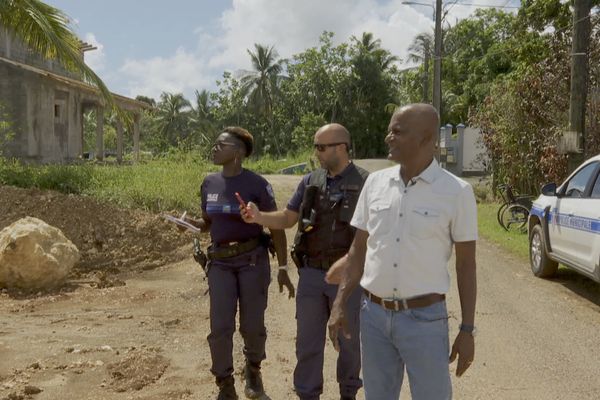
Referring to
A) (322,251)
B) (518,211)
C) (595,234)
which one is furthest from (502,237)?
(322,251)

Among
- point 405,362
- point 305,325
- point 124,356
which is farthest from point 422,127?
point 124,356

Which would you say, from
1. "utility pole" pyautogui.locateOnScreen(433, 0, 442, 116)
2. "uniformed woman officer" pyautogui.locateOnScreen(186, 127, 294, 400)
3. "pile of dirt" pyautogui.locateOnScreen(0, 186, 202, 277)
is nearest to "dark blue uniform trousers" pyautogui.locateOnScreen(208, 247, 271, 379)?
"uniformed woman officer" pyautogui.locateOnScreen(186, 127, 294, 400)

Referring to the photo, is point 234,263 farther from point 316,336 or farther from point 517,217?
point 517,217

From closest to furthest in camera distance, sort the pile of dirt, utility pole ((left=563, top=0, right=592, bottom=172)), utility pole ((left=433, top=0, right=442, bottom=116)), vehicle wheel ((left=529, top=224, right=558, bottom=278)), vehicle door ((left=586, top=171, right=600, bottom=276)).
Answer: vehicle door ((left=586, top=171, right=600, bottom=276)) → vehicle wheel ((left=529, top=224, right=558, bottom=278)) → the pile of dirt → utility pole ((left=563, top=0, right=592, bottom=172)) → utility pole ((left=433, top=0, right=442, bottom=116))

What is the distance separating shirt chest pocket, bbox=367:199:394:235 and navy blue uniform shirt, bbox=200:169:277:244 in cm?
163

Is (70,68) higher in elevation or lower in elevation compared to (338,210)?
higher

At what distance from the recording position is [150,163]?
17000 mm

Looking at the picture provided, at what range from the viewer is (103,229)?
38.0 ft

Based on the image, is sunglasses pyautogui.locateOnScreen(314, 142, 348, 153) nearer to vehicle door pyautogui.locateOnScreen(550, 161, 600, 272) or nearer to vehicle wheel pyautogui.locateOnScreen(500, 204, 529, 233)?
vehicle door pyautogui.locateOnScreen(550, 161, 600, 272)

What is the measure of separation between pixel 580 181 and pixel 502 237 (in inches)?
196

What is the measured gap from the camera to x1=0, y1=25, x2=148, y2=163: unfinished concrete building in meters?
20.6

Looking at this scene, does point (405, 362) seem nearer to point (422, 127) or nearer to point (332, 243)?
point (422, 127)

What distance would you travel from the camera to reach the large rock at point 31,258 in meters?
8.41

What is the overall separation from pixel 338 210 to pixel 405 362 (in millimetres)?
1331
